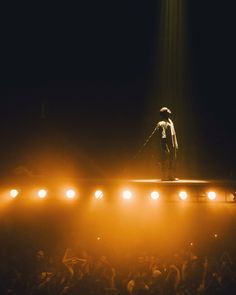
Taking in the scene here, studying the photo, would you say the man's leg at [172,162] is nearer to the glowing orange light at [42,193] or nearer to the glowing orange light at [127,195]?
the glowing orange light at [127,195]

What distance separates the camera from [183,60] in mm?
11234

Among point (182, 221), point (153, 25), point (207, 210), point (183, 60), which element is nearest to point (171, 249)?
point (182, 221)

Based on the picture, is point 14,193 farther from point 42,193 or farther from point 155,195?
point 155,195

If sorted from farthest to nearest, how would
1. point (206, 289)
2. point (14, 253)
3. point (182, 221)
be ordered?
1. point (182, 221)
2. point (14, 253)
3. point (206, 289)

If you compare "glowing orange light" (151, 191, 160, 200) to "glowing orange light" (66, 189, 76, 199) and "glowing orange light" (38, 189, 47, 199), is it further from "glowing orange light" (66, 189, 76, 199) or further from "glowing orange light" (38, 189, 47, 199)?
"glowing orange light" (38, 189, 47, 199)

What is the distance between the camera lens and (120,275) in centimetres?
836

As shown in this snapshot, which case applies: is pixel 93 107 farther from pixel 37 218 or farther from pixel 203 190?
pixel 203 190

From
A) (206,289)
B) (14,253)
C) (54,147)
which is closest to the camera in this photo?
(206,289)

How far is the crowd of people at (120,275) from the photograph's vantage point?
786cm

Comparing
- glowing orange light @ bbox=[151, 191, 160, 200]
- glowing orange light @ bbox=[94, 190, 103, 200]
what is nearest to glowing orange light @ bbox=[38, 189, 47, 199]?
glowing orange light @ bbox=[94, 190, 103, 200]

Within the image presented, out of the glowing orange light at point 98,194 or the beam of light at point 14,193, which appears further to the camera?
the beam of light at point 14,193

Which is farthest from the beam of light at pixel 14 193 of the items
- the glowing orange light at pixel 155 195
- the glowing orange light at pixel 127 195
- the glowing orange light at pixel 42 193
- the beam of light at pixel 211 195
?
the beam of light at pixel 211 195

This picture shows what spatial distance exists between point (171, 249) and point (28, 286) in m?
3.63

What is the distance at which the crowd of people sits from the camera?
7.86 m
